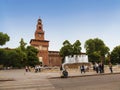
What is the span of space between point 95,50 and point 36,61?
83.5ft

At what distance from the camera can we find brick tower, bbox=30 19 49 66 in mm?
108812

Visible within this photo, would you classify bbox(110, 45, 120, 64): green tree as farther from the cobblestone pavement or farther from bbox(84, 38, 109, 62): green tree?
the cobblestone pavement

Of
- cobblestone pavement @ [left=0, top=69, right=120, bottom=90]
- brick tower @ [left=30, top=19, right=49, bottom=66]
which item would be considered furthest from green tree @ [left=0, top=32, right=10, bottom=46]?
cobblestone pavement @ [left=0, top=69, right=120, bottom=90]

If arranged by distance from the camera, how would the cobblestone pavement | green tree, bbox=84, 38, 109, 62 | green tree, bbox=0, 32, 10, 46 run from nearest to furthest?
the cobblestone pavement < green tree, bbox=0, 32, 10, 46 < green tree, bbox=84, 38, 109, 62

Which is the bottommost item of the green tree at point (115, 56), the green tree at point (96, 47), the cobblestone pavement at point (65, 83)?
the cobblestone pavement at point (65, 83)

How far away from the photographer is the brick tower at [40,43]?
4284 inches

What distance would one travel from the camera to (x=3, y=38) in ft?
229

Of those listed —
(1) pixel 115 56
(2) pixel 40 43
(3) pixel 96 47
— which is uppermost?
(2) pixel 40 43

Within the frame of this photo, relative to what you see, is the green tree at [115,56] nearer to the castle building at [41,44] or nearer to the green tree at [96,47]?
the green tree at [96,47]

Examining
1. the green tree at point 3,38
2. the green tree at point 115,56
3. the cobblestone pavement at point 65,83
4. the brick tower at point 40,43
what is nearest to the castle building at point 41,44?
the brick tower at point 40,43

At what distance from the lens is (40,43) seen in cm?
11044

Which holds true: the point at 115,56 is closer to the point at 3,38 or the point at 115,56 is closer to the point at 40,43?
the point at 40,43

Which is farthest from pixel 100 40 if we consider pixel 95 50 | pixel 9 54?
pixel 9 54

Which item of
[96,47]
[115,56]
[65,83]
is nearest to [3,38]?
[96,47]
